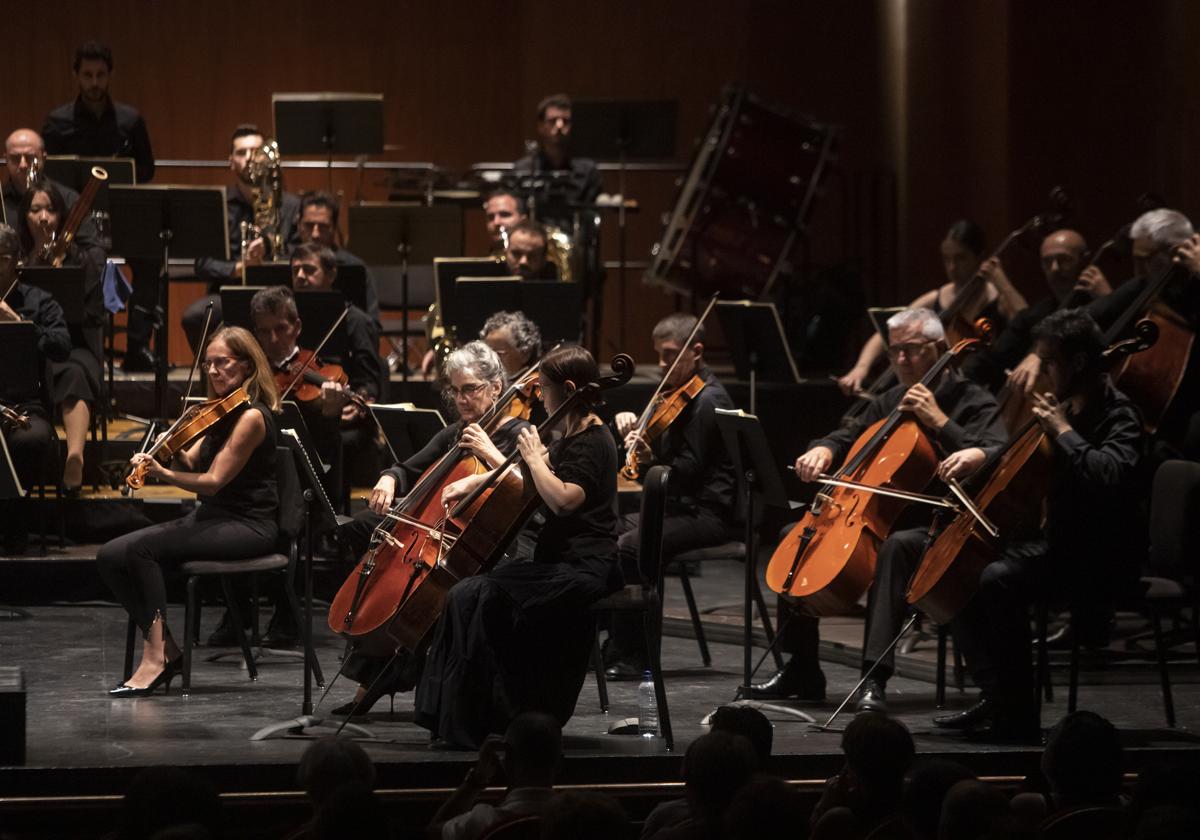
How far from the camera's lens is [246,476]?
242 inches

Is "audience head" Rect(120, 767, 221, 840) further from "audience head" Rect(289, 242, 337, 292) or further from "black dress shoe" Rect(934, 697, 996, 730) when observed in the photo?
"audience head" Rect(289, 242, 337, 292)

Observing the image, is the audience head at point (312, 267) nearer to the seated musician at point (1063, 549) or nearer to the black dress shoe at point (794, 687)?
the black dress shoe at point (794, 687)

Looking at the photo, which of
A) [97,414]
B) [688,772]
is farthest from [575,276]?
[688,772]

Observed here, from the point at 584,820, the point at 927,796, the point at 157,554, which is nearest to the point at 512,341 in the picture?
the point at 157,554

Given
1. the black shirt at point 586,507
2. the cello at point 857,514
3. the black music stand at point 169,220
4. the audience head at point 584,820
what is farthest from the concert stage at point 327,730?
the black music stand at point 169,220

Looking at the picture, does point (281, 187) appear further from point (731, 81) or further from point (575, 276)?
point (731, 81)

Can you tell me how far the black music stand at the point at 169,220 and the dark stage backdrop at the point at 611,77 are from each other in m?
2.44

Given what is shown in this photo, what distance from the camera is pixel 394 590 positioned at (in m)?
5.50

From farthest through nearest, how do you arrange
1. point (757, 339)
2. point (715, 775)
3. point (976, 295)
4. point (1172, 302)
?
point (976, 295), point (757, 339), point (1172, 302), point (715, 775)

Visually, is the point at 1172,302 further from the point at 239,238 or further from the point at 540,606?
the point at 239,238

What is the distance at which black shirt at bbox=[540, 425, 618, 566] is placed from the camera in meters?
5.36

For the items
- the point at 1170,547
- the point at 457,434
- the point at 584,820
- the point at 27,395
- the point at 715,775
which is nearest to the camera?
the point at 584,820

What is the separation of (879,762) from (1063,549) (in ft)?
6.36

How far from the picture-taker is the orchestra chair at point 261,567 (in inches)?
237
